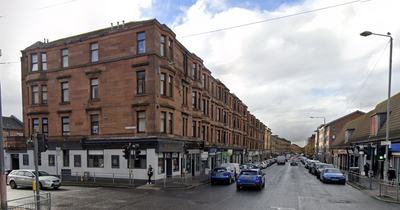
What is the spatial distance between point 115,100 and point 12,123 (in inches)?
1788

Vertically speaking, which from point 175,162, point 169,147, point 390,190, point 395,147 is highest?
point 395,147

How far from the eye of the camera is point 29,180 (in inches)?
701

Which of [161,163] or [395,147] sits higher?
[395,147]

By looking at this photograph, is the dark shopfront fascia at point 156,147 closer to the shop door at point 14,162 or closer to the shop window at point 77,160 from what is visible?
the shop window at point 77,160

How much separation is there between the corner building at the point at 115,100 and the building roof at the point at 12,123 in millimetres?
29108

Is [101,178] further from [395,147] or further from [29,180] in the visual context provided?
[395,147]

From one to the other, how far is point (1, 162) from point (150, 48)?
14.7 metres

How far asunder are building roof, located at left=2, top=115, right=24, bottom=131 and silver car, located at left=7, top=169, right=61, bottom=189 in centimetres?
4083

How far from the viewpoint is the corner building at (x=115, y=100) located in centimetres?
2259

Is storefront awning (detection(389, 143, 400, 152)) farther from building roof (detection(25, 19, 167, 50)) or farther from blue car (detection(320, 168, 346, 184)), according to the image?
building roof (detection(25, 19, 167, 50))

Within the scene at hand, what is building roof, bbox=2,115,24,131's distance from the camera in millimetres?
51369

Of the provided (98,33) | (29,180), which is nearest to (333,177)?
(29,180)

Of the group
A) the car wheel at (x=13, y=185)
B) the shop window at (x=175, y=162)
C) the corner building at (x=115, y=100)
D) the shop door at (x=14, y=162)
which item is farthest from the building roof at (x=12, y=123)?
the shop window at (x=175, y=162)

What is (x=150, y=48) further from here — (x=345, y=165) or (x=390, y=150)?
(x=345, y=165)
